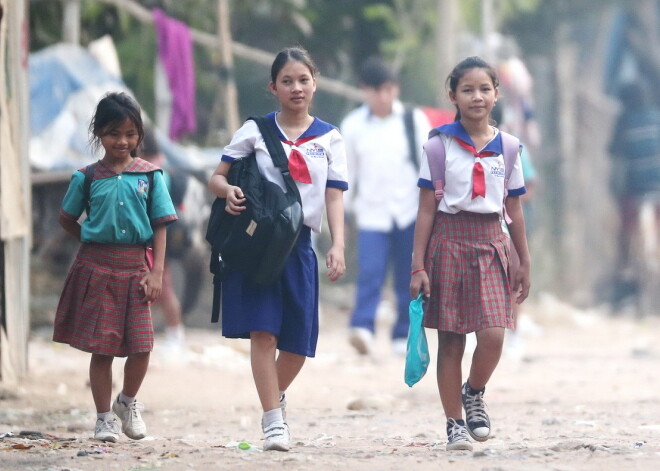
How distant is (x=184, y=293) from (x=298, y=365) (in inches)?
245

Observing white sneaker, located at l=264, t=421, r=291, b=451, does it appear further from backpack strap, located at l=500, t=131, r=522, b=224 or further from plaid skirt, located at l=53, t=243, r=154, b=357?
backpack strap, located at l=500, t=131, r=522, b=224

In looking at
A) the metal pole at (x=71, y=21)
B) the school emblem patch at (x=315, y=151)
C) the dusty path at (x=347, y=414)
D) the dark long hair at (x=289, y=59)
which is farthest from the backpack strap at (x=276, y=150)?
the metal pole at (x=71, y=21)

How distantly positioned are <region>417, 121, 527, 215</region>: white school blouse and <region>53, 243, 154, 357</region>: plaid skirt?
129 centimetres

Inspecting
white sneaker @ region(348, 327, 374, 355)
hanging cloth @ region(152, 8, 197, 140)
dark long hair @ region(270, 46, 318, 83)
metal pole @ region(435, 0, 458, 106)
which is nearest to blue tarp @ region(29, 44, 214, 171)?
hanging cloth @ region(152, 8, 197, 140)

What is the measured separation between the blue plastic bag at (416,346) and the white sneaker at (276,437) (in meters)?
0.56

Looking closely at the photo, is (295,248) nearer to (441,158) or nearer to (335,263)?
(335,263)

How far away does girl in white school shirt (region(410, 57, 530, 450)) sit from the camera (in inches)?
201

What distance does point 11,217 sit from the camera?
7.43m

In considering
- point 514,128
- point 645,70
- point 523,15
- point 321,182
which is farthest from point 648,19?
point 321,182

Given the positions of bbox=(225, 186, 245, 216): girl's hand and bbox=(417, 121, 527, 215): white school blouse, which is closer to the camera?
bbox=(225, 186, 245, 216): girl's hand

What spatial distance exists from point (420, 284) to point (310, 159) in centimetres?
69

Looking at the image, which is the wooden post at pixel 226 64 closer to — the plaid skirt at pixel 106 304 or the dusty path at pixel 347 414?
the dusty path at pixel 347 414

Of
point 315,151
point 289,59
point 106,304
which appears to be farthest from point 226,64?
point 106,304

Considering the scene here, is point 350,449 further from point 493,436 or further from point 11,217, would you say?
point 11,217
